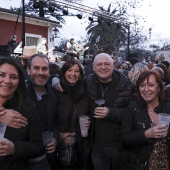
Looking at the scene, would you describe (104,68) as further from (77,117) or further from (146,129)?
(146,129)

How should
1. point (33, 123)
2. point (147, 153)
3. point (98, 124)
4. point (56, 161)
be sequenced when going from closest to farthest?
point (33, 123)
point (147, 153)
point (56, 161)
point (98, 124)

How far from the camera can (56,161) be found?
3418mm

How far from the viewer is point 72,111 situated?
11.4 feet

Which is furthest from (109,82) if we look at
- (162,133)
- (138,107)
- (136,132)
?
(162,133)

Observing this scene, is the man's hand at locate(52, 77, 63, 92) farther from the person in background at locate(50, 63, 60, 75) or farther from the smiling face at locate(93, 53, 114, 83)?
the person in background at locate(50, 63, 60, 75)

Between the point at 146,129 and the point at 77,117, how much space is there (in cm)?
98

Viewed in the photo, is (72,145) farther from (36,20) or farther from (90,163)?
(36,20)

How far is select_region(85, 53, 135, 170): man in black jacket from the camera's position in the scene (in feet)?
11.8

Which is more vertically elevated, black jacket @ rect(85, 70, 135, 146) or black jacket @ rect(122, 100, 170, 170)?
black jacket @ rect(85, 70, 135, 146)

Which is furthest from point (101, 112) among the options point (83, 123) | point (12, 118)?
point (12, 118)

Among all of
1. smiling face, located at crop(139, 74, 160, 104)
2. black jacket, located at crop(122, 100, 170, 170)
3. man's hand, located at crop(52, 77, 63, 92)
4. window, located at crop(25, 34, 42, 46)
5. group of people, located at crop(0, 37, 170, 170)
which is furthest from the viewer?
window, located at crop(25, 34, 42, 46)

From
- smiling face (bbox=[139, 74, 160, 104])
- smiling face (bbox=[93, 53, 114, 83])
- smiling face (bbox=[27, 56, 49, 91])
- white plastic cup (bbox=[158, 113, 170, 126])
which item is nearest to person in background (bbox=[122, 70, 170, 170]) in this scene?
smiling face (bbox=[139, 74, 160, 104])

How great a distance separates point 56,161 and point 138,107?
1.26 metres

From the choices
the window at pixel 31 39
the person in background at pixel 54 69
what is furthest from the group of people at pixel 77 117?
the window at pixel 31 39
